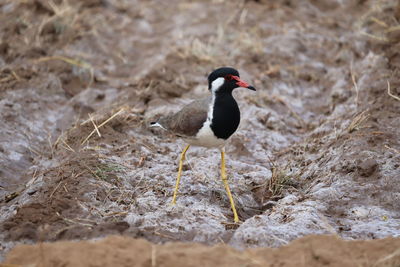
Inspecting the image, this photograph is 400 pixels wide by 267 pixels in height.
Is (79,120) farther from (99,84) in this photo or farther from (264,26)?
(264,26)

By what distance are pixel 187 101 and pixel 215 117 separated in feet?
8.11

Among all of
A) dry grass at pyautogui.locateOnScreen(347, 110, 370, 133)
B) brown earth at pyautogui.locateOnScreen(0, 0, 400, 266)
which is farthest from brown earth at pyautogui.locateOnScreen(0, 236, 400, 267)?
dry grass at pyautogui.locateOnScreen(347, 110, 370, 133)

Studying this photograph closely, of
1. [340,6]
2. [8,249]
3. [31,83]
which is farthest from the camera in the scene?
[340,6]

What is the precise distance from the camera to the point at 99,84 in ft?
27.6

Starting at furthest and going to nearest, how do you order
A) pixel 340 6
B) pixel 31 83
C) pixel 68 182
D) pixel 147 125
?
pixel 340 6, pixel 31 83, pixel 147 125, pixel 68 182

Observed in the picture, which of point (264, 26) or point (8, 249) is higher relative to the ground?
point (264, 26)

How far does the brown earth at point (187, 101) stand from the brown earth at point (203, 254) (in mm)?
62

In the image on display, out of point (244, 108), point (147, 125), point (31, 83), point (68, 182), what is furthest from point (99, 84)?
point (68, 182)

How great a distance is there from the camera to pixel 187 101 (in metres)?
7.68

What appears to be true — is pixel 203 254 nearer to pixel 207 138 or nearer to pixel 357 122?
pixel 207 138

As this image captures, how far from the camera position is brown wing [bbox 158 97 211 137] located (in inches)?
210

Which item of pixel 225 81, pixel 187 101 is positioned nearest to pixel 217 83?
pixel 225 81

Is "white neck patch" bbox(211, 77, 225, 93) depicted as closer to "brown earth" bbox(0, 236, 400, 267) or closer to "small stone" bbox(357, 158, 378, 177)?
"small stone" bbox(357, 158, 378, 177)

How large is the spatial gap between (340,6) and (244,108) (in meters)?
4.55
